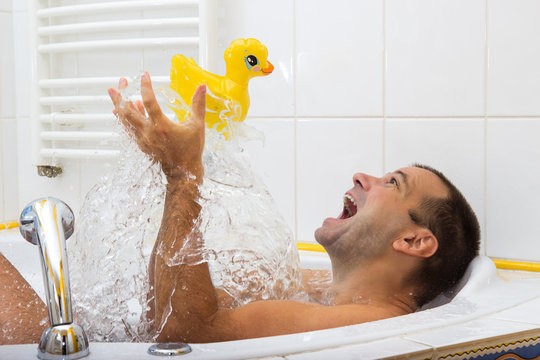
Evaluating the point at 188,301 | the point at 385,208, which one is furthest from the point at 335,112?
the point at 188,301

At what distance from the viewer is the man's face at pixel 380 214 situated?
137 cm

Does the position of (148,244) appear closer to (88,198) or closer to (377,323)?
(88,198)

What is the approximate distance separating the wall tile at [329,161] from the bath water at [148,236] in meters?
0.37

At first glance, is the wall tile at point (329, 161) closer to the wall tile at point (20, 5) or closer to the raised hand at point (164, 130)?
the raised hand at point (164, 130)

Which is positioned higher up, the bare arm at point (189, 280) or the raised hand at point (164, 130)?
the raised hand at point (164, 130)

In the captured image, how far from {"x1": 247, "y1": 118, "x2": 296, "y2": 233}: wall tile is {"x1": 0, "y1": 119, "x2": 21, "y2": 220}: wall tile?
913 mm

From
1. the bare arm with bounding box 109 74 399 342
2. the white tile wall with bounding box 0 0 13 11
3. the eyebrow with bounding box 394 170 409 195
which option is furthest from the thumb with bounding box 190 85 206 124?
the white tile wall with bounding box 0 0 13 11

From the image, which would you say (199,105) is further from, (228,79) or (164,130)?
(228,79)

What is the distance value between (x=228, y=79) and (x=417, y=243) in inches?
22.4

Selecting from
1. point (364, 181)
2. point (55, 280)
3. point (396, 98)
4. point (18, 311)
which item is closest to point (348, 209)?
point (364, 181)

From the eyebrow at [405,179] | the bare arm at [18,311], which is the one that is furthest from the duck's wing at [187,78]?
the bare arm at [18,311]

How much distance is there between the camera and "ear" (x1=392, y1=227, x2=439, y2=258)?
1322 mm

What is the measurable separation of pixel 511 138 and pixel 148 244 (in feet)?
3.22

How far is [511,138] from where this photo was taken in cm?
155
